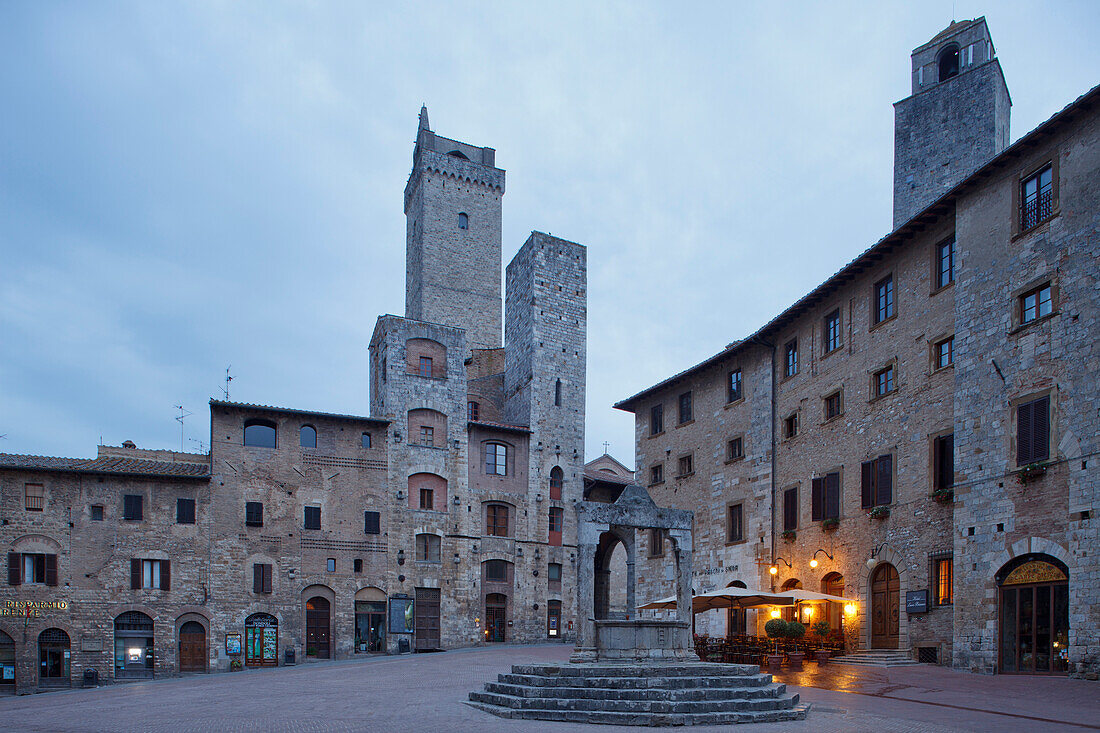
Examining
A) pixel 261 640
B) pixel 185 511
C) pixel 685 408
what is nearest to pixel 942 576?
pixel 685 408

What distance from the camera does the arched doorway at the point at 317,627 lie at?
3559 centimetres

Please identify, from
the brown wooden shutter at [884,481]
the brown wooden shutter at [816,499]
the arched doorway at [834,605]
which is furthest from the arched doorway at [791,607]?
the brown wooden shutter at [884,481]

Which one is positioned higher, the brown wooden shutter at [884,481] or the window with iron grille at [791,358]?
the window with iron grille at [791,358]

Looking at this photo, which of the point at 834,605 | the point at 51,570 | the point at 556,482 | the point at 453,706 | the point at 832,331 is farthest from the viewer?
the point at 556,482

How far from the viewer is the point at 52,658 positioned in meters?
32.2

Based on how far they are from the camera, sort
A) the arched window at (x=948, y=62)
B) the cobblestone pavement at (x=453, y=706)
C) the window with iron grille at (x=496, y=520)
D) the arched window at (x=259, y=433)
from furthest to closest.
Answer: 1. the window with iron grille at (x=496, y=520)
2. the arched window at (x=948, y=62)
3. the arched window at (x=259, y=433)
4. the cobblestone pavement at (x=453, y=706)

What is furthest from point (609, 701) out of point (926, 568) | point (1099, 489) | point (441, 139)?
point (441, 139)

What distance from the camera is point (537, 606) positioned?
40406mm

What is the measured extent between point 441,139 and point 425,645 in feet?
118

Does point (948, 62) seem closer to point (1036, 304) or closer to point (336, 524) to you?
point (1036, 304)

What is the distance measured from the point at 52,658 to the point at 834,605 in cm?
2749

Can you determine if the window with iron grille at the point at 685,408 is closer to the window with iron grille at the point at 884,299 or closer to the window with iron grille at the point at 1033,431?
the window with iron grille at the point at 884,299

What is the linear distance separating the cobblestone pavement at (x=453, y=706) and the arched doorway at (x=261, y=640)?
11510mm

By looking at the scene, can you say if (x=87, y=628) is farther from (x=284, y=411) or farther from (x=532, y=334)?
(x=532, y=334)
